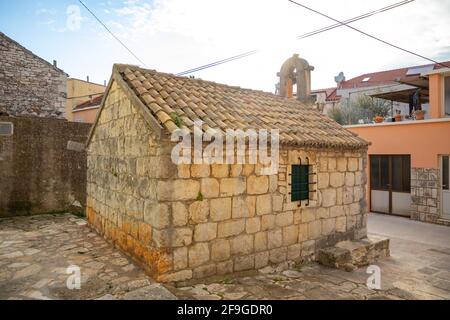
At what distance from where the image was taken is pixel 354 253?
6.42 metres

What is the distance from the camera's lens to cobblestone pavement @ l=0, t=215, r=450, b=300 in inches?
170

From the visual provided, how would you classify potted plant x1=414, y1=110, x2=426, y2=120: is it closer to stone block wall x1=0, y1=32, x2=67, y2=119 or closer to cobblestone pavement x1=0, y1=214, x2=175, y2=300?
cobblestone pavement x1=0, y1=214, x2=175, y2=300

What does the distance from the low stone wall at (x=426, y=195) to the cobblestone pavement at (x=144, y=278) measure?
389 cm

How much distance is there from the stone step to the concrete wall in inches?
299

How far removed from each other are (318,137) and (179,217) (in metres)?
3.57

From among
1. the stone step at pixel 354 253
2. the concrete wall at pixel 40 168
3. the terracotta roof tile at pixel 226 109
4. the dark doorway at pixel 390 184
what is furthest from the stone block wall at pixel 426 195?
the concrete wall at pixel 40 168

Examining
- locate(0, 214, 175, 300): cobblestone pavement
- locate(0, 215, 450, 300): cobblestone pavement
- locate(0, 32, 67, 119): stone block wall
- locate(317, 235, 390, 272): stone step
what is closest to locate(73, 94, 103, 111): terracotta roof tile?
locate(0, 32, 67, 119): stone block wall

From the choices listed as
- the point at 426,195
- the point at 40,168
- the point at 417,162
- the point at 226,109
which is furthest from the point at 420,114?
the point at 40,168

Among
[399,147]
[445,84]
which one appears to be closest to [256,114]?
[399,147]

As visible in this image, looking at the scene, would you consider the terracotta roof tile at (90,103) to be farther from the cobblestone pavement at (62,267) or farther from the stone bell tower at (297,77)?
the cobblestone pavement at (62,267)

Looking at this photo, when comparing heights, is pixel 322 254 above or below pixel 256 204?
below

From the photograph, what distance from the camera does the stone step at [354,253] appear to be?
20.1 ft
